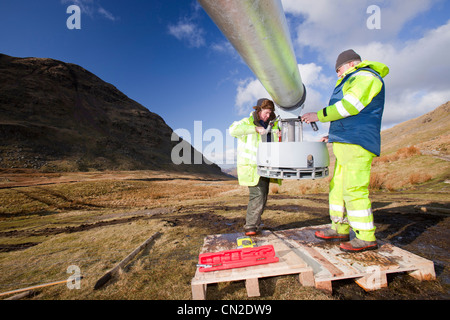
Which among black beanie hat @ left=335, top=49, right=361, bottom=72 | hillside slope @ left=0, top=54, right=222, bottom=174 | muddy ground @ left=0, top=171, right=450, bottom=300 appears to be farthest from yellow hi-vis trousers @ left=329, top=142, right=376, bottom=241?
hillside slope @ left=0, top=54, right=222, bottom=174

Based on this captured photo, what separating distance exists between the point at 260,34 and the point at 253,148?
6.61ft

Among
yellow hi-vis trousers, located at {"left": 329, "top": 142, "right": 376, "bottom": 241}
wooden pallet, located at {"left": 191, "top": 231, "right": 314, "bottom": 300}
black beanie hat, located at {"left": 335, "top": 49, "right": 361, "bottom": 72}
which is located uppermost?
black beanie hat, located at {"left": 335, "top": 49, "right": 361, "bottom": 72}

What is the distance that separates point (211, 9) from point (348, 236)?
3368 mm

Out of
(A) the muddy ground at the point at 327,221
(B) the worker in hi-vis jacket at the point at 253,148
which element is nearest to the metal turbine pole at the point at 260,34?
(B) the worker in hi-vis jacket at the point at 253,148

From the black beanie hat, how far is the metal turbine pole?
0.75 meters

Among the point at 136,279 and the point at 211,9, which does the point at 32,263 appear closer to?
the point at 136,279

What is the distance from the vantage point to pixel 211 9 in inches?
58.9

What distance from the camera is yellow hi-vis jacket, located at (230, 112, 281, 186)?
3.50m

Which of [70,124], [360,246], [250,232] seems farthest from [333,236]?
[70,124]

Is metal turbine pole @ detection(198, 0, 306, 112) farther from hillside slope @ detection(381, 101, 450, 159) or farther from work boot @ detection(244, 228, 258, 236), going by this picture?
hillside slope @ detection(381, 101, 450, 159)

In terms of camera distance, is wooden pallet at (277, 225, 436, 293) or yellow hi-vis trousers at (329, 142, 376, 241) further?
yellow hi-vis trousers at (329, 142, 376, 241)

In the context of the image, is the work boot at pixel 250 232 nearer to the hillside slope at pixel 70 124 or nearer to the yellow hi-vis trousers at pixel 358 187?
the yellow hi-vis trousers at pixel 358 187

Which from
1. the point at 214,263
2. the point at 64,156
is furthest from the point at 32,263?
the point at 64,156

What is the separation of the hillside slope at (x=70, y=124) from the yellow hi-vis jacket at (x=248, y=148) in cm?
4054
